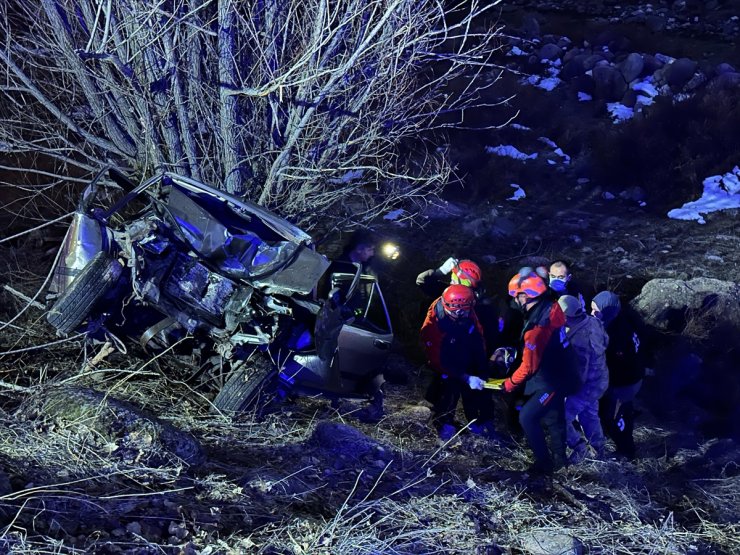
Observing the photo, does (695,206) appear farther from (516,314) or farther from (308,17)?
(308,17)

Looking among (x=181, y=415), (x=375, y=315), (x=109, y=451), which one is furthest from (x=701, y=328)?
(x=109, y=451)

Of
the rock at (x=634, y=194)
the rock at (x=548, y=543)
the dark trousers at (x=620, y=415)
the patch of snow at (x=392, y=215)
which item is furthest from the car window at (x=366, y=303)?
the rock at (x=634, y=194)

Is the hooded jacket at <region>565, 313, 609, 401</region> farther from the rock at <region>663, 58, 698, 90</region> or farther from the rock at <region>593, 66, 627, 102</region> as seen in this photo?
the rock at <region>663, 58, 698, 90</region>

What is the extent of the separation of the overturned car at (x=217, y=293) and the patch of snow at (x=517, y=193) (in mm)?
7423

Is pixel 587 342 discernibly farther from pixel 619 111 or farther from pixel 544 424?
pixel 619 111

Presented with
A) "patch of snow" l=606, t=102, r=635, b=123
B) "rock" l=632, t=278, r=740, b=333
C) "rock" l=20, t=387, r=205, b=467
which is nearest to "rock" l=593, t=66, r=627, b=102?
"patch of snow" l=606, t=102, r=635, b=123

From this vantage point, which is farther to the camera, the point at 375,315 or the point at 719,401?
the point at 719,401

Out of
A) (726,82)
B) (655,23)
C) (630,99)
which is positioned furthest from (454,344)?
(655,23)

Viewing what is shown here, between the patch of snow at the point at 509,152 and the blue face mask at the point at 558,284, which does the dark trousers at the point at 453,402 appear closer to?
the blue face mask at the point at 558,284

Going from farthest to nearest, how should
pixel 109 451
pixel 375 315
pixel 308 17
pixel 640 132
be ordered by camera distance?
1. pixel 640 132
2. pixel 308 17
3. pixel 375 315
4. pixel 109 451

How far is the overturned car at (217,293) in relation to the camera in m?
5.46

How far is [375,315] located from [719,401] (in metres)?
4.42

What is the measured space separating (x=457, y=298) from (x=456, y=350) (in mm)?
533

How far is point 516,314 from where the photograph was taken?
6.73 m
